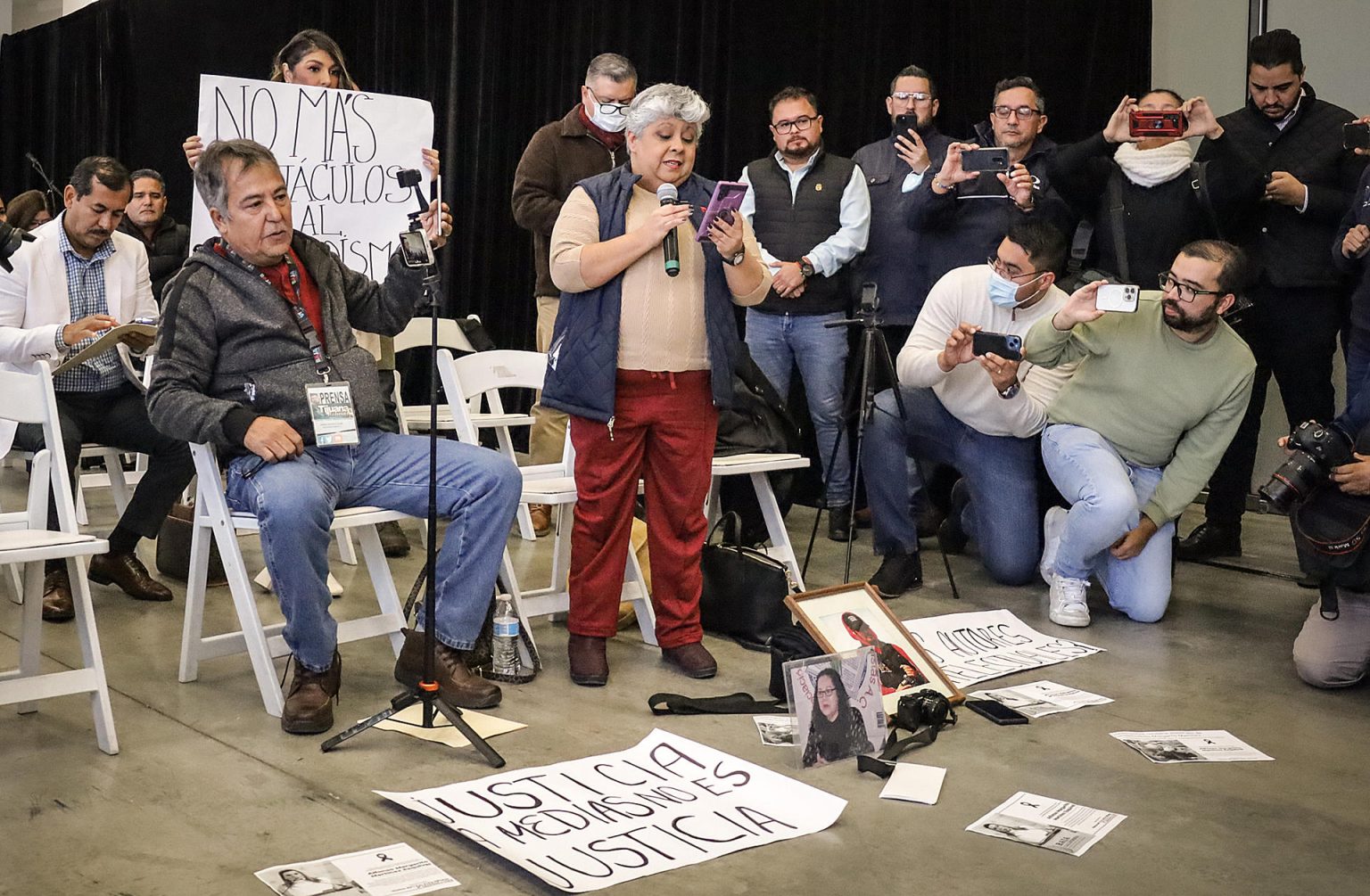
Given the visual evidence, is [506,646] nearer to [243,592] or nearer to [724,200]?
[243,592]

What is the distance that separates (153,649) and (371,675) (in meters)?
0.64

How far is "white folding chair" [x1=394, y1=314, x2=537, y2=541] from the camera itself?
4.93 metres

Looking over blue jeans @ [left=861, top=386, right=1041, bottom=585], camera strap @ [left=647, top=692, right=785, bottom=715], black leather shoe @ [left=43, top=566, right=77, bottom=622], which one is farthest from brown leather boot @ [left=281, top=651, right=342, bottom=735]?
blue jeans @ [left=861, top=386, right=1041, bottom=585]

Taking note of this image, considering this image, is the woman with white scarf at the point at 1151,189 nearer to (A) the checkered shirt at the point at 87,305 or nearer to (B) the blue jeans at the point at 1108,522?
(B) the blue jeans at the point at 1108,522

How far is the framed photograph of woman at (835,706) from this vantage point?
9.02ft

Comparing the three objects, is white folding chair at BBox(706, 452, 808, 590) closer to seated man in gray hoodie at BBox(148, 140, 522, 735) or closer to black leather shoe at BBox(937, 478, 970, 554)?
seated man in gray hoodie at BBox(148, 140, 522, 735)

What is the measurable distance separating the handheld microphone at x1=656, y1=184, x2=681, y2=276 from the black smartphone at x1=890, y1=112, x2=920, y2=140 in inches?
81.1

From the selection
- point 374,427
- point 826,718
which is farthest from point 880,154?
point 826,718

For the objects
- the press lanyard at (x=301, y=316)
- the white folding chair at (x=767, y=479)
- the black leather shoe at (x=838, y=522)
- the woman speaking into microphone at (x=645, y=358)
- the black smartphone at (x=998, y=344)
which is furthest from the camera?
the black leather shoe at (x=838, y=522)

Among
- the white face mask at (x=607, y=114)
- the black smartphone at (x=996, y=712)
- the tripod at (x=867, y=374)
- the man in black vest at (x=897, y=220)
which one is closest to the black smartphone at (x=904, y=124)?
the man in black vest at (x=897, y=220)

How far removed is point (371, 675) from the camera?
3434 mm

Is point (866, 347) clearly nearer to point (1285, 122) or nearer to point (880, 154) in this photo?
point (880, 154)

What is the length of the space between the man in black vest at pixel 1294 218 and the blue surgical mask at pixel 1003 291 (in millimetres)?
951

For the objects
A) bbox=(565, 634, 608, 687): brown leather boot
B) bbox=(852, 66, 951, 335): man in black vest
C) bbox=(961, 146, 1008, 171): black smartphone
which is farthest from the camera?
bbox=(852, 66, 951, 335): man in black vest
